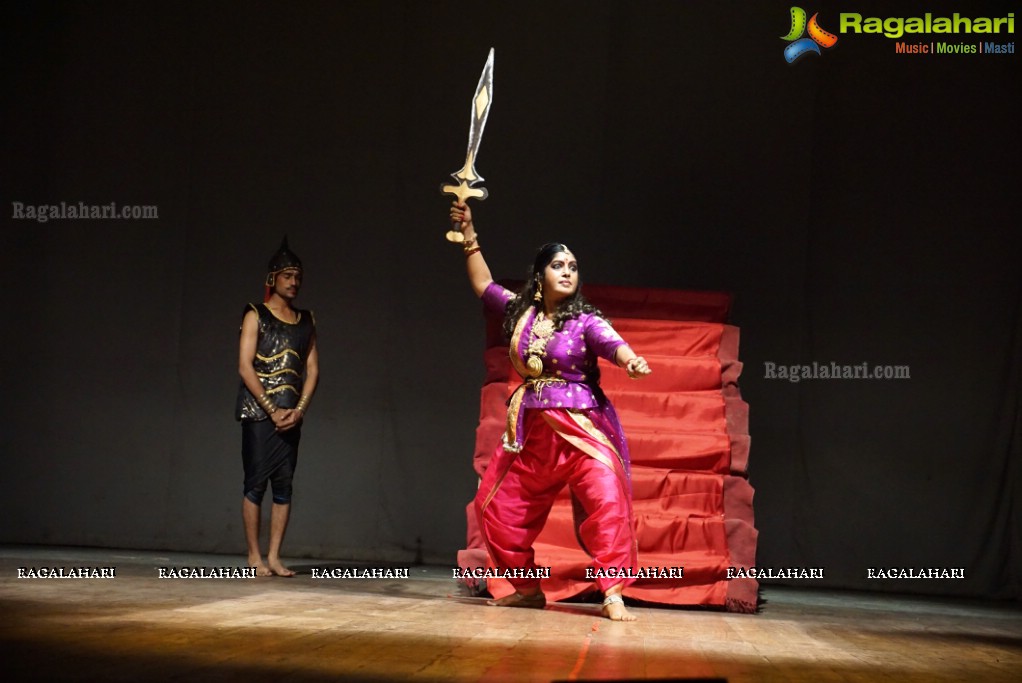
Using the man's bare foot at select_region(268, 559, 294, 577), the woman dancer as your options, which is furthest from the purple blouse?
the man's bare foot at select_region(268, 559, 294, 577)

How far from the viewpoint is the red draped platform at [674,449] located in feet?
14.3

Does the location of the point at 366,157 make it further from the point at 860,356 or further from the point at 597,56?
the point at 860,356

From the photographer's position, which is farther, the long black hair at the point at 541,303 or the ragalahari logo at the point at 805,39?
the ragalahari logo at the point at 805,39

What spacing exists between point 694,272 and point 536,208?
943 millimetres

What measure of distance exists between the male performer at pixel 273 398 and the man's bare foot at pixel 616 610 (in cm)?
172

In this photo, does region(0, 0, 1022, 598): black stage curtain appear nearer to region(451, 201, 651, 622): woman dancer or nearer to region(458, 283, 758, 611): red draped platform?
region(458, 283, 758, 611): red draped platform

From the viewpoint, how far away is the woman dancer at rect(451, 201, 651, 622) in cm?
393

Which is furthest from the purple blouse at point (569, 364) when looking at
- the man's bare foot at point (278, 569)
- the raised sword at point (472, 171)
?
the man's bare foot at point (278, 569)

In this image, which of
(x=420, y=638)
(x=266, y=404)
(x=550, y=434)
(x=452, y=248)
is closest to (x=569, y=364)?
(x=550, y=434)

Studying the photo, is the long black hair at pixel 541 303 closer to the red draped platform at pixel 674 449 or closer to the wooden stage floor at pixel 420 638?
the red draped platform at pixel 674 449

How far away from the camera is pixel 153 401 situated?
6.33m

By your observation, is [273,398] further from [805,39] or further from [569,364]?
[805,39]

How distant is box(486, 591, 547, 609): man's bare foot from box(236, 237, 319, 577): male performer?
49.8 inches

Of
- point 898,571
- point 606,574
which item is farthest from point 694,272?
point 606,574
